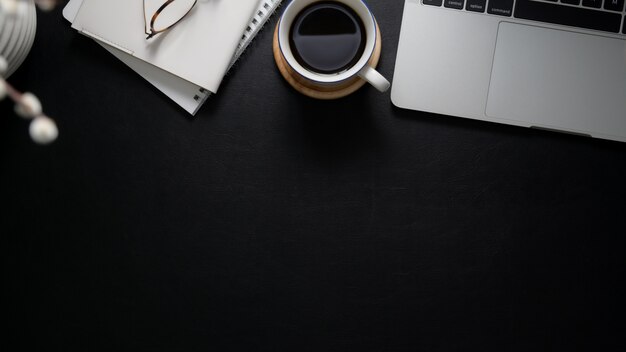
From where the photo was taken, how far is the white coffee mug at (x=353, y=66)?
680 millimetres

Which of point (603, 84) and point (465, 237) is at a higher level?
point (603, 84)

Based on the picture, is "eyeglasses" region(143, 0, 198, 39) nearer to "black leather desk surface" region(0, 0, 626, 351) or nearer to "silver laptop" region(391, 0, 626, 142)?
"black leather desk surface" region(0, 0, 626, 351)

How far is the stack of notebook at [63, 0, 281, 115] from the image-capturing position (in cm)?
75

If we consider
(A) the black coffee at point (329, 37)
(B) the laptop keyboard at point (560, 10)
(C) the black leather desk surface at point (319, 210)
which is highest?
(B) the laptop keyboard at point (560, 10)

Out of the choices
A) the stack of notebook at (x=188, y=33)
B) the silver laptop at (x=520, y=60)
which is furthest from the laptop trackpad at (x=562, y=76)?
the stack of notebook at (x=188, y=33)

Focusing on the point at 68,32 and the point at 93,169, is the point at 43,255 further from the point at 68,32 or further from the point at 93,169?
the point at 68,32

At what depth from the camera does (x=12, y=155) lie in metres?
0.79

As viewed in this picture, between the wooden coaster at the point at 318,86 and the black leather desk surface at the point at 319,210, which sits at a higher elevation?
the wooden coaster at the point at 318,86

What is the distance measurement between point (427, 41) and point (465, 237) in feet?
0.80

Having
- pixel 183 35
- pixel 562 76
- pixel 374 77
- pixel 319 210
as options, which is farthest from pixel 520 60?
pixel 183 35

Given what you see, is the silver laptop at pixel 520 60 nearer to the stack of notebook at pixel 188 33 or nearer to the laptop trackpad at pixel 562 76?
the laptop trackpad at pixel 562 76

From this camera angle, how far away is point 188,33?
75 centimetres

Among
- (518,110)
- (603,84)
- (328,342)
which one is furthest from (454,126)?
(328,342)

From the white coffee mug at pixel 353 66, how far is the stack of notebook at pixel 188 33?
60 mm
